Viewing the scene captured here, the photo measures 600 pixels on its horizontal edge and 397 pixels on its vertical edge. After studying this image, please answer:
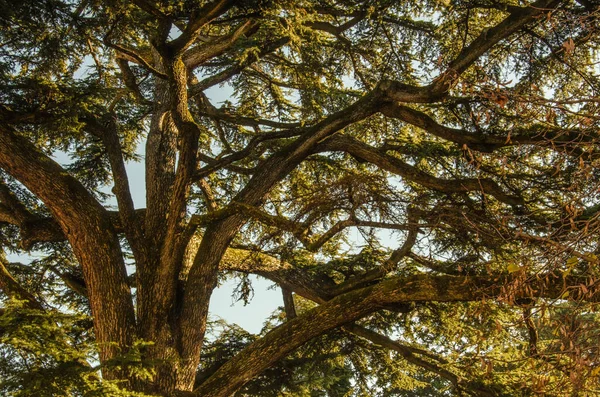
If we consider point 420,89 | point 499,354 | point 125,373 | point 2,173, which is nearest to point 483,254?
point 499,354

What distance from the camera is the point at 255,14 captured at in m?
6.02

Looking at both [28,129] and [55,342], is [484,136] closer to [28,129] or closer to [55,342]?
[55,342]

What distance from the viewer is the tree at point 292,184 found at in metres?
5.91

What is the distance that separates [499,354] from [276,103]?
214 inches

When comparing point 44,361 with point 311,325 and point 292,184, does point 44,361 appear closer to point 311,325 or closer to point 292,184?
point 311,325

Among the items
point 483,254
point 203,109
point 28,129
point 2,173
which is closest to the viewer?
point 483,254

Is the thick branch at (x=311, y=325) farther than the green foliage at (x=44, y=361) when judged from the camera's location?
Yes

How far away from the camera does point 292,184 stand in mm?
9461

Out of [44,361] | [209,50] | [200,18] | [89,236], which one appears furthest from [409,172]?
[44,361]

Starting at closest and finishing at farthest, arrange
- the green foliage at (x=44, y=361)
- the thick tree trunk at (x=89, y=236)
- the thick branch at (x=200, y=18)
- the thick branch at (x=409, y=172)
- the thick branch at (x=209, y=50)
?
the green foliage at (x=44, y=361) → the thick branch at (x=200, y=18) → the thick branch at (x=409, y=172) → the thick tree trunk at (x=89, y=236) → the thick branch at (x=209, y=50)

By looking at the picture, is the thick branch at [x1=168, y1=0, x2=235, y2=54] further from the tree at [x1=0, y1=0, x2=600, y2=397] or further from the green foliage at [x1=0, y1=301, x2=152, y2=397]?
the green foliage at [x1=0, y1=301, x2=152, y2=397]

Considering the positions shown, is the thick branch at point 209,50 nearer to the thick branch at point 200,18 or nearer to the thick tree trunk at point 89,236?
the thick branch at point 200,18

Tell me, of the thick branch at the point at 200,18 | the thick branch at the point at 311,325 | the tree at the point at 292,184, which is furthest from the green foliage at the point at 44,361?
the thick branch at the point at 200,18

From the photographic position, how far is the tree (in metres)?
5.91
